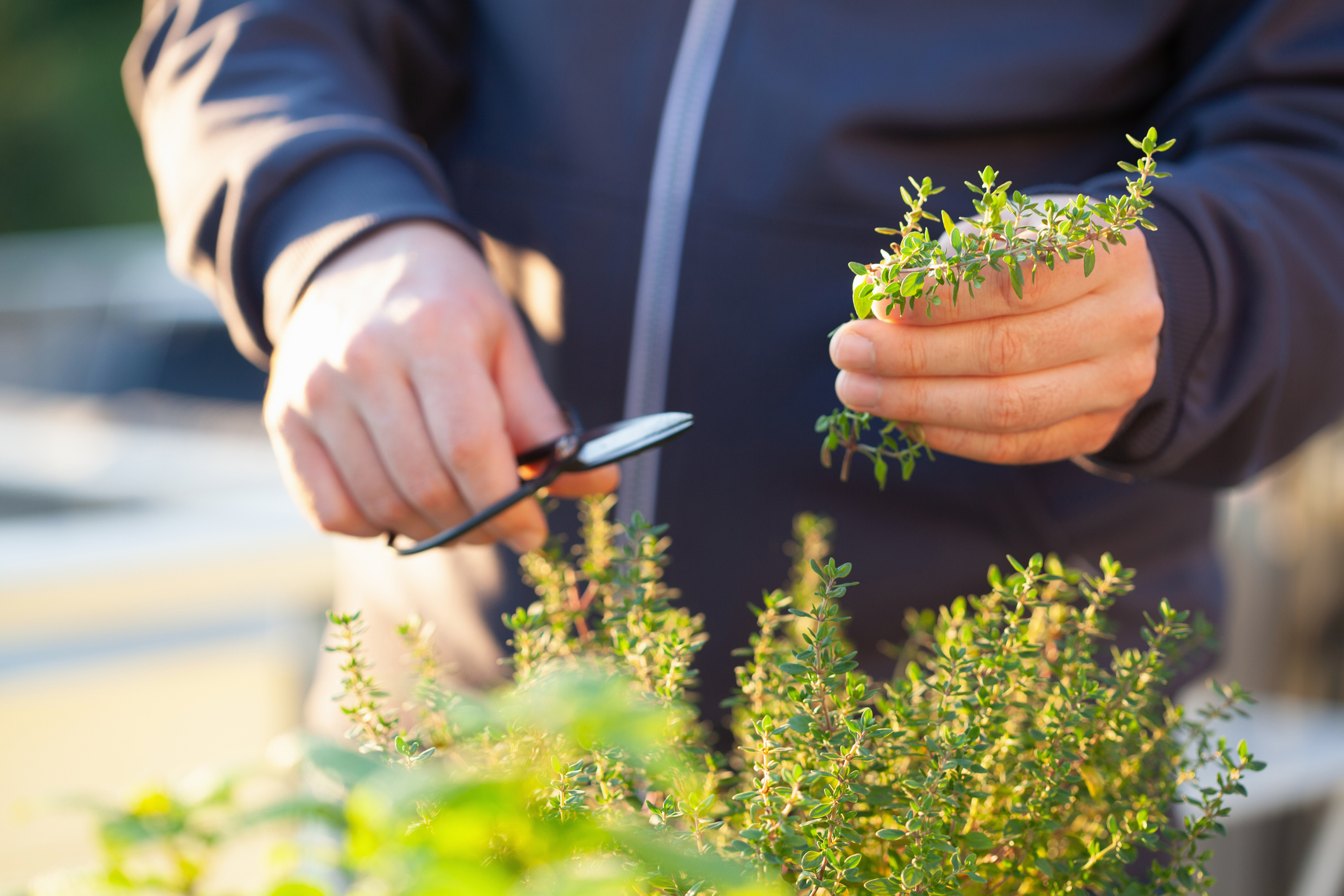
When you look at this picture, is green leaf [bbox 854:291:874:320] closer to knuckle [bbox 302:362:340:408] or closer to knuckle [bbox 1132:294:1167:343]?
knuckle [bbox 1132:294:1167:343]

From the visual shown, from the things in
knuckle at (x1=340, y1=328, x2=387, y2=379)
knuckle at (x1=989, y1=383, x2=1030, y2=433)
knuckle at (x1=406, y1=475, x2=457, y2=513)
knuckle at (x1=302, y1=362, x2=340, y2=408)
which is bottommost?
knuckle at (x1=406, y1=475, x2=457, y2=513)

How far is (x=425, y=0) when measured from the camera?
1111 mm

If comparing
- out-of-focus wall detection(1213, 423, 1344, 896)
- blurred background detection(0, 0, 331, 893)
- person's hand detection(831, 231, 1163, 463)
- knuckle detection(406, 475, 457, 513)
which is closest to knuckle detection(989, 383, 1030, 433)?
person's hand detection(831, 231, 1163, 463)

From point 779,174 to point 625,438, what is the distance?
40cm

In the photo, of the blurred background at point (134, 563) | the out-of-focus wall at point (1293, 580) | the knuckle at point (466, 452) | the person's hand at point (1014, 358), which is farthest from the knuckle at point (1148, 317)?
the out-of-focus wall at point (1293, 580)

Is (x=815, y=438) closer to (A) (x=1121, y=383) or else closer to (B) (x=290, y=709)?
(A) (x=1121, y=383)

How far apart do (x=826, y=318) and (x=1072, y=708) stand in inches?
20.3

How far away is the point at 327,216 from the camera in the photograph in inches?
31.4

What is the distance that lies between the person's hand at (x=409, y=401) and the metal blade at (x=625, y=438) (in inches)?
1.7

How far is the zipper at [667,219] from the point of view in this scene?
0.94 metres

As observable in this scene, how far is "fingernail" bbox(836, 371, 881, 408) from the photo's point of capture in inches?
22.0

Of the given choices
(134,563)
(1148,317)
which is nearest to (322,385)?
(1148,317)

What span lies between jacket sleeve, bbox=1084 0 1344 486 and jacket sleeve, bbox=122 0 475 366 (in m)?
0.54

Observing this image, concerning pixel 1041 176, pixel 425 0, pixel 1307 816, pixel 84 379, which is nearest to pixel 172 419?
pixel 84 379
